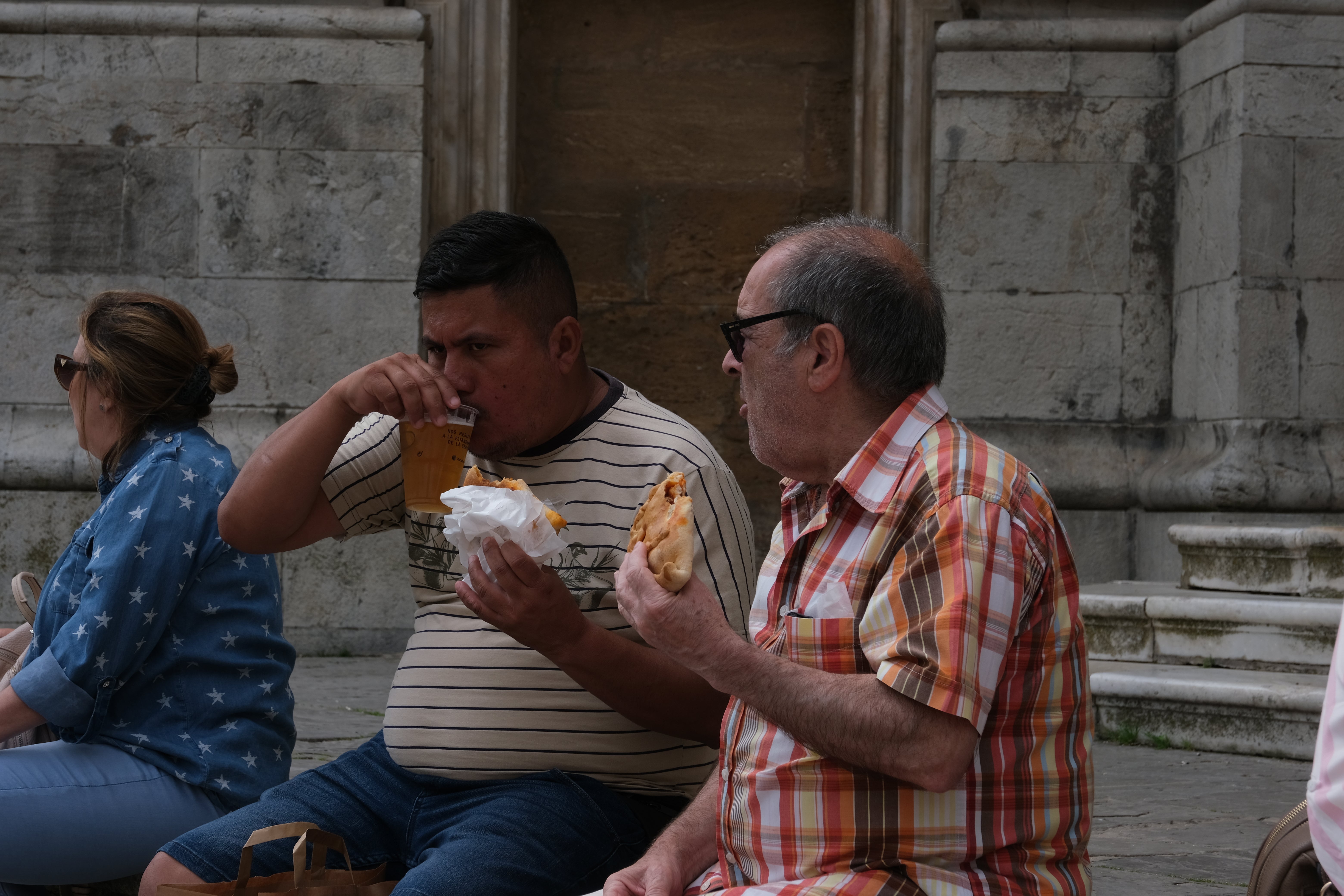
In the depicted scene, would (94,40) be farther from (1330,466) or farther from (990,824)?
(990,824)

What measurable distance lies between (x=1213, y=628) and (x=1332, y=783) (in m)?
4.30

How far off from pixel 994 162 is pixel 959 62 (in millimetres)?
503

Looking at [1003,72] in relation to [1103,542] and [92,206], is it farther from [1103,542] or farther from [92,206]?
[92,206]

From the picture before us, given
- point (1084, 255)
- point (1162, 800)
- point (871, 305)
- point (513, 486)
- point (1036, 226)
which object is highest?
point (1036, 226)

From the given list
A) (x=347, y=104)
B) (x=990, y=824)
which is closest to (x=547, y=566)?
(x=990, y=824)

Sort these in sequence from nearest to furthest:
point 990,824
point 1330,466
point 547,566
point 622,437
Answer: point 990,824 → point 547,566 → point 622,437 → point 1330,466

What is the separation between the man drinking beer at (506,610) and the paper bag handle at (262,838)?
0.29 feet

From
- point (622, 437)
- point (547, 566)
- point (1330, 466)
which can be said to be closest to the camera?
point (547, 566)

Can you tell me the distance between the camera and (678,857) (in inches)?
80.0

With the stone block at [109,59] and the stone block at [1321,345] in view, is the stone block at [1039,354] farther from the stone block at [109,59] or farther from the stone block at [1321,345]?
the stone block at [109,59]

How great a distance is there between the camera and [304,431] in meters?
2.58

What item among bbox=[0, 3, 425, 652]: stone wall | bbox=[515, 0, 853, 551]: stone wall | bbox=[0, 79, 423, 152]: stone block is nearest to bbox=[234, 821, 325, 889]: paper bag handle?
bbox=[0, 3, 425, 652]: stone wall

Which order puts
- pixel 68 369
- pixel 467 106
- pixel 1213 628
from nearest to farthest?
pixel 68 369, pixel 1213 628, pixel 467 106

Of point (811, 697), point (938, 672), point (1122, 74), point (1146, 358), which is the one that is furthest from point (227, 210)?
point (938, 672)
